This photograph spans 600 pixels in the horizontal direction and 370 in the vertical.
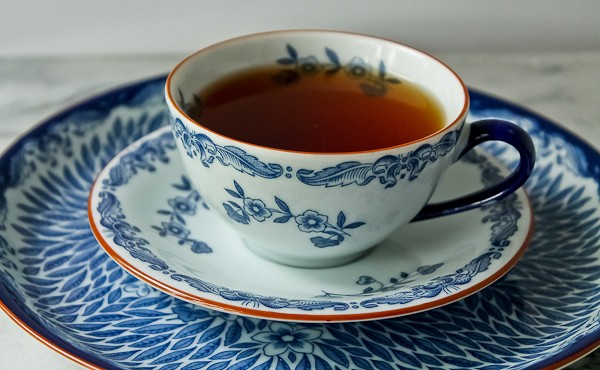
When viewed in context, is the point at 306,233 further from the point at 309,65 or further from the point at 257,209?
the point at 309,65

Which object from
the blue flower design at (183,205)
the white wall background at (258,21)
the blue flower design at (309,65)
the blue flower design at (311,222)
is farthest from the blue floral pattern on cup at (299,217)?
the white wall background at (258,21)

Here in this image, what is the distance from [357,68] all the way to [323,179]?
0.27 meters

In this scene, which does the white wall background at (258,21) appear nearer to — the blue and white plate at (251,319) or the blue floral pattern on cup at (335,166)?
the blue and white plate at (251,319)

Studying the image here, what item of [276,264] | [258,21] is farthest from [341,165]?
[258,21]

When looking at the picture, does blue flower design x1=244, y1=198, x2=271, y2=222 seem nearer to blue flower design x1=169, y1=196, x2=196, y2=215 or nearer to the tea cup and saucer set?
the tea cup and saucer set

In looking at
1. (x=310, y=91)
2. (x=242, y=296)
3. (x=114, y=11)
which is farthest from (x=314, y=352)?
(x=114, y=11)

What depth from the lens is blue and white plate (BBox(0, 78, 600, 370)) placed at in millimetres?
643

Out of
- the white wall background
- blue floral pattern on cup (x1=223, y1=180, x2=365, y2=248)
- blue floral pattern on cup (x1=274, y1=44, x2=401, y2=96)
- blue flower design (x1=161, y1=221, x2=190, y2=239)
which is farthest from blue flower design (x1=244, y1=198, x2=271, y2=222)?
the white wall background

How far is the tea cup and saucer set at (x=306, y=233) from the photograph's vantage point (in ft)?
2.10

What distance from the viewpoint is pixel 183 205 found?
82cm

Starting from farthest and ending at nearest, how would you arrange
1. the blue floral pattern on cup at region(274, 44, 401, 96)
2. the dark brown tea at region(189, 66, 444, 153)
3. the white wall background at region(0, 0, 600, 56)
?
the white wall background at region(0, 0, 600, 56) → the blue floral pattern on cup at region(274, 44, 401, 96) → the dark brown tea at region(189, 66, 444, 153)

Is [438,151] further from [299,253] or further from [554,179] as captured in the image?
[554,179]

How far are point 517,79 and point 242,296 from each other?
2.53 ft

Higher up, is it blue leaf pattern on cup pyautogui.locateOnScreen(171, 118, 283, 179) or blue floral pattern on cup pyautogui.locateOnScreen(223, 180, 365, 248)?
blue leaf pattern on cup pyautogui.locateOnScreen(171, 118, 283, 179)
